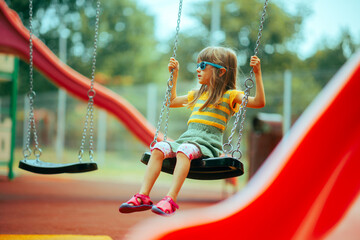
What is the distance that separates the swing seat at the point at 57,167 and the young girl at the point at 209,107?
745mm

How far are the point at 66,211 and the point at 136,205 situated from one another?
2.95 meters

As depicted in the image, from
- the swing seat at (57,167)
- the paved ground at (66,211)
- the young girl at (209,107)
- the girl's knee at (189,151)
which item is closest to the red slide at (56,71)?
the paved ground at (66,211)

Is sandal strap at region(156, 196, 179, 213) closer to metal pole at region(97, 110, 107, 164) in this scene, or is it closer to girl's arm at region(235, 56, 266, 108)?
girl's arm at region(235, 56, 266, 108)

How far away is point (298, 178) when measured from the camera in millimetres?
2393

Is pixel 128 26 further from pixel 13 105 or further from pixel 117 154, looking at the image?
pixel 13 105

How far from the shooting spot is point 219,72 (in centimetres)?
300

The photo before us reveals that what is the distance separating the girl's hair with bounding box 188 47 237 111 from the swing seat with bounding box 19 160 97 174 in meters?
1.00

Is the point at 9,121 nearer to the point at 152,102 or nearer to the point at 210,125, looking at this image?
the point at 152,102

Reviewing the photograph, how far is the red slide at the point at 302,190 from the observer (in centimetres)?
207

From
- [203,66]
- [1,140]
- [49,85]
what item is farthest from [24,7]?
[203,66]

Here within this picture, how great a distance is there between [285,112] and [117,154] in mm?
7328

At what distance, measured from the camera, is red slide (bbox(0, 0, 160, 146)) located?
19.1ft

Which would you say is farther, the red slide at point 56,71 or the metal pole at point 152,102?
the metal pole at point 152,102

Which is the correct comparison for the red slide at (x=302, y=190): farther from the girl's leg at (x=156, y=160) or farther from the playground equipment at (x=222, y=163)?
the girl's leg at (x=156, y=160)
